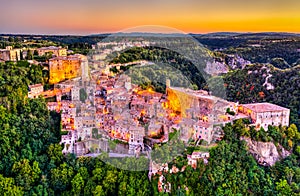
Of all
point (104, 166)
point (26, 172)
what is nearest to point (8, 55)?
point (26, 172)

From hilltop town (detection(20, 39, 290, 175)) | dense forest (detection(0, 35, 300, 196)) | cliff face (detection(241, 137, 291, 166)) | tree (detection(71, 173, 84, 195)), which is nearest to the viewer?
dense forest (detection(0, 35, 300, 196))

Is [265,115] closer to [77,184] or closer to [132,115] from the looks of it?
[132,115]

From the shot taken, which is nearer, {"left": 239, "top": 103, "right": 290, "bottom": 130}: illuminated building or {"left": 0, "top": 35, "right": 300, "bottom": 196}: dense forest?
{"left": 0, "top": 35, "right": 300, "bottom": 196}: dense forest

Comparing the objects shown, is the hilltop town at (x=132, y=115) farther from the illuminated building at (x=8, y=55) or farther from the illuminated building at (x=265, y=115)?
the illuminated building at (x=8, y=55)

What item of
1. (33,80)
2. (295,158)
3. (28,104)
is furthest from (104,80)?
(295,158)

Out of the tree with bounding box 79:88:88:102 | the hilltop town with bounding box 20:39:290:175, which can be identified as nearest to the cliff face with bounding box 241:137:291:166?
the hilltop town with bounding box 20:39:290:175

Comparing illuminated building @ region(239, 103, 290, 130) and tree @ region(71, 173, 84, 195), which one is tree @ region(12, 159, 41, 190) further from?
illuminated building @ region(239, 103, 290, 130)

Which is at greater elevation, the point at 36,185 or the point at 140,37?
the point at 140,37

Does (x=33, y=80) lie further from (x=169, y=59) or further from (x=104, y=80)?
(x=169, y=59)
